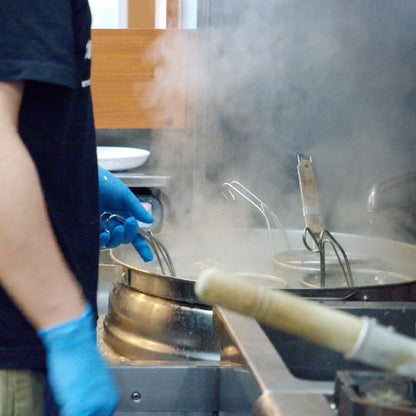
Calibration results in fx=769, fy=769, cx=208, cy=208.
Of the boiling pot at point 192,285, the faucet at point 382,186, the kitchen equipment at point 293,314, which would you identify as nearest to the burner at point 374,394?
the kitchen equipment at point 293,314

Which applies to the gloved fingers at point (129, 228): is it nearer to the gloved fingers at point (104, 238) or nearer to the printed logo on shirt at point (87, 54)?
the gloved fingers at point (104, 238)

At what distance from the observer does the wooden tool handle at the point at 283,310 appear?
1.64 ft

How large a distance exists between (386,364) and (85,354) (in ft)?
1.55

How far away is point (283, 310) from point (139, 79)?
2489 mm

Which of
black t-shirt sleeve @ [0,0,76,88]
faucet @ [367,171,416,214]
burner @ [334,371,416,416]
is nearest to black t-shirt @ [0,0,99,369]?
black t-shirt sleeve @ [0,0,76,88]

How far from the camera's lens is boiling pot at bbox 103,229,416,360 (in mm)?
1398

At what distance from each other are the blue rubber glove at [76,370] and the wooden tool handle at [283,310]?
1.42 ft

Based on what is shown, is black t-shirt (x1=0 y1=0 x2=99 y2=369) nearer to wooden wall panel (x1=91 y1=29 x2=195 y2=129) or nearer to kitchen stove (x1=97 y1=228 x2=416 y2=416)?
kitchen stove (x1=97 y1=228 x2=416 y2=416)

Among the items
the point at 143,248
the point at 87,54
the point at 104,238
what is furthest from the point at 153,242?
the point at 87,54

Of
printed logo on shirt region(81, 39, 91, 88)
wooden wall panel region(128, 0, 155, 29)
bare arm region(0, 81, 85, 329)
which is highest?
wooden wall panel region(128, 0, 155, 29)

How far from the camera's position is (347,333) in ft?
1.66

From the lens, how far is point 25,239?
86 centimetres

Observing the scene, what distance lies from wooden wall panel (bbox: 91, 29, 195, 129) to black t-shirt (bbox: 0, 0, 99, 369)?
5.89 ft

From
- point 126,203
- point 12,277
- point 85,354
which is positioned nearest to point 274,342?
point 85,354
